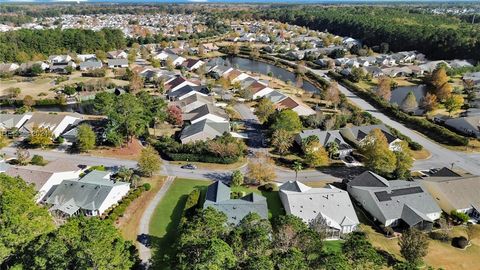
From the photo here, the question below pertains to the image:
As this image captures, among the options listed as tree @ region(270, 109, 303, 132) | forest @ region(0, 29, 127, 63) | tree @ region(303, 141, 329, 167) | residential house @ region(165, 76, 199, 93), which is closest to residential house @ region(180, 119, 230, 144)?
tree @ region(270, 109, 303, 132)

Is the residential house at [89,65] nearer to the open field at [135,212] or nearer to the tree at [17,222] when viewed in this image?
the open field at [135,212]

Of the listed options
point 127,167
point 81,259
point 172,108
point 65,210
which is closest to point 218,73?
point 172,108

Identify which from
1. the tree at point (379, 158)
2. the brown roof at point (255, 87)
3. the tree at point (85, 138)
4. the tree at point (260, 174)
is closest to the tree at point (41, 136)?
the tree at point (85, 138)

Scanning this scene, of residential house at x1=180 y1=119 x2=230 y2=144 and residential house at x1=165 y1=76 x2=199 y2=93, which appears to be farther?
residential house at x1=165 y1=76 x2=199 y2=93

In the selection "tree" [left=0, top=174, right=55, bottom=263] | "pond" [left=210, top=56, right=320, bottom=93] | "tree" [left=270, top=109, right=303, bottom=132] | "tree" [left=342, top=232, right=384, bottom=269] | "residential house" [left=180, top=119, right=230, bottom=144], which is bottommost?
"pond" [left=210, top=56, right=320, bottom=93]

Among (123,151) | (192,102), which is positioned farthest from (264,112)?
(123,151)

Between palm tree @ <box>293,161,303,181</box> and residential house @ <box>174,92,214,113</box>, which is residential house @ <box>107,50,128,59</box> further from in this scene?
palm tree @ <box>293,161,303,181</box>
